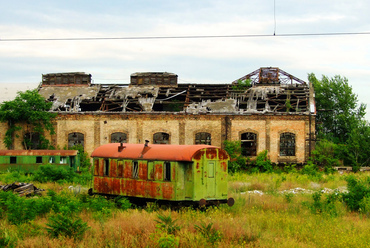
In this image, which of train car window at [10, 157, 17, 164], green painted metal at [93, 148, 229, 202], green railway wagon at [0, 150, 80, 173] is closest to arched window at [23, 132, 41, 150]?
green railway wagon at [0, 150, 80, 173]

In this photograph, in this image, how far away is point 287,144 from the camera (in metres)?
29.3

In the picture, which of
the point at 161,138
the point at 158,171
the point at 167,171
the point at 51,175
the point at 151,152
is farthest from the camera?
the point at 161,138

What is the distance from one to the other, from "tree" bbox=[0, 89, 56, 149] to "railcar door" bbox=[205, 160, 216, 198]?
17.9 metres

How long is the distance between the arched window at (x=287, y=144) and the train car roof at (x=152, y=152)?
14.4 meters

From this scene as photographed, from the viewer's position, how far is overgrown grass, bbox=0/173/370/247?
10.5 metres

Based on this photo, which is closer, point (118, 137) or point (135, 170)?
point (135, 170)

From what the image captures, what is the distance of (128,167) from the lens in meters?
16.4

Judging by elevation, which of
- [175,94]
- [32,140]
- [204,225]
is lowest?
[204,225]

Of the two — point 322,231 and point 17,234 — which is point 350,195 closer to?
point 322,231

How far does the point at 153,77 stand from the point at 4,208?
21789 millimetres

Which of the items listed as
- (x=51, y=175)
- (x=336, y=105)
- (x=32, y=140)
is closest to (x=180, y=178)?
(x=51, y=175)

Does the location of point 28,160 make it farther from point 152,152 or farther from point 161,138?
point 152,152

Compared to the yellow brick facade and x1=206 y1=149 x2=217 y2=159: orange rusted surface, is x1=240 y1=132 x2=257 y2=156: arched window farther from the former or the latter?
x1=206 y1=149 x2=217 y2=159: orange rusted surface

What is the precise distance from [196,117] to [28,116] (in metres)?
10.5
